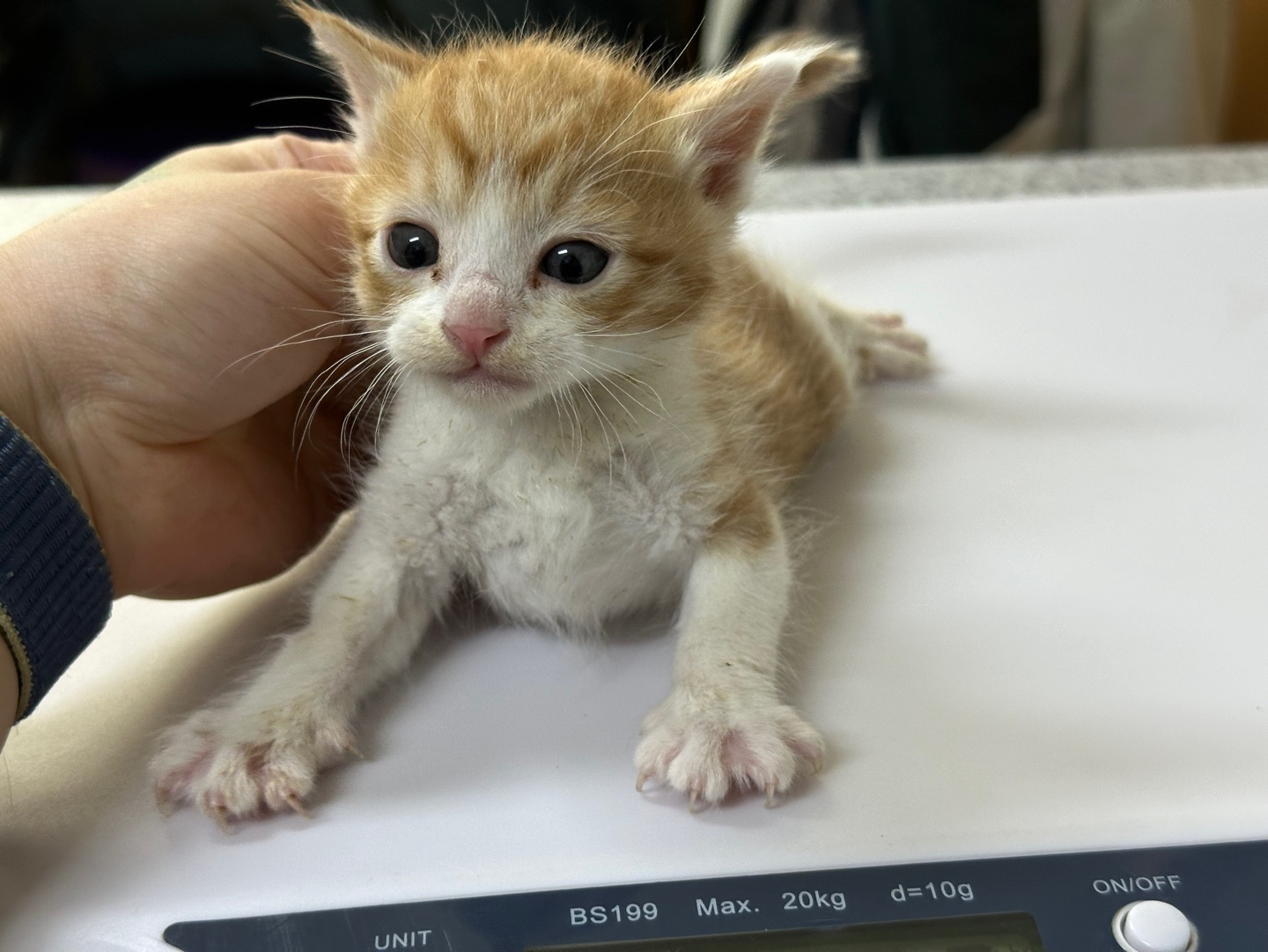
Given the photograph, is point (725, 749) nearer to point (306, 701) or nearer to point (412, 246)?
point (306, 701)

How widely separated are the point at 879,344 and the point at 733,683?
0.49 metres

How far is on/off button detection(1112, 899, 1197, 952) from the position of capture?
1.75ft

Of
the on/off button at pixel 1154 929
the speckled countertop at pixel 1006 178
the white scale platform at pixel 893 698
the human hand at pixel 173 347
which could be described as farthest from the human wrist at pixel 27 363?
the speckled countertop at pixel 1006 178

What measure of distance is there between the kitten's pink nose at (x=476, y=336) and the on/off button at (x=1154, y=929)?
0.47 metres

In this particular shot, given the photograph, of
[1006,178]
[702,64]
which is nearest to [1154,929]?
[1006,178]

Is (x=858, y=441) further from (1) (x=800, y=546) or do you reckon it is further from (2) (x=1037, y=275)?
(2) (x=1037, y=275)

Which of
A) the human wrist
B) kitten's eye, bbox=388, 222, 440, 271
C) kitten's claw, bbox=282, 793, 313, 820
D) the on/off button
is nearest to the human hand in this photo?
the human wrist

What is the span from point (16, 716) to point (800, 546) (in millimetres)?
538

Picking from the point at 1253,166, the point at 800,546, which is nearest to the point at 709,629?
the point at 800,546

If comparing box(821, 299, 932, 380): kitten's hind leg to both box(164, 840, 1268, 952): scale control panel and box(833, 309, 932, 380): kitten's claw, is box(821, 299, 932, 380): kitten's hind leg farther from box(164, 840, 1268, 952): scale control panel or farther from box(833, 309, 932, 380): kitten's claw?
box(164, 840, 1268, 952): scale control panel

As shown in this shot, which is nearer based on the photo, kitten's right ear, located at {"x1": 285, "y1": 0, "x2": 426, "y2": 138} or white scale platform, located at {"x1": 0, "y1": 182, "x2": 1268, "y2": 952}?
white scale platform, located at {"x1": 0, "y1": 182, "x2": 1268, "y2": 952}

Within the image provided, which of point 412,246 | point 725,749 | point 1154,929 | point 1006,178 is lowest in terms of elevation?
point 1154,929

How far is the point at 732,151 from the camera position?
0.82 metres

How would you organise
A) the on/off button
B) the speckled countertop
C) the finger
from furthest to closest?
the speckled countertop < the finger < the on/off button
